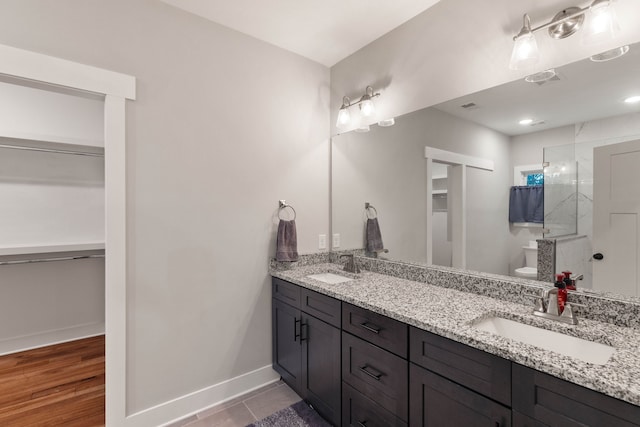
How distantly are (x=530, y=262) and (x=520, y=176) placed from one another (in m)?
0.45

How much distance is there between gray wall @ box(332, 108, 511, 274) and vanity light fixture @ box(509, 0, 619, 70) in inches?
15.3

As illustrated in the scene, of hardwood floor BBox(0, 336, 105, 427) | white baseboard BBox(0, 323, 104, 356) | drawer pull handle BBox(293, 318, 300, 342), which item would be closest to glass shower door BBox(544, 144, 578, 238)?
drawer pull handle BBox(293, 318, 300, 342)

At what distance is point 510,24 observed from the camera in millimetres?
1551

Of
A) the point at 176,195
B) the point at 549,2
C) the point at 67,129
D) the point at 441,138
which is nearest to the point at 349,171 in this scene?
the point at 441,138

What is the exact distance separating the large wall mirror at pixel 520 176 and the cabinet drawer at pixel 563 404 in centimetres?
69

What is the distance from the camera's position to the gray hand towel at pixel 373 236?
91.1 inches

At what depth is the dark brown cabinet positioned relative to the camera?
1.77 meters

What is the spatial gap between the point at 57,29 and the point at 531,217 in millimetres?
2688

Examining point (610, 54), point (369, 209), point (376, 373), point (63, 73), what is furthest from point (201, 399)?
point (610, 54)

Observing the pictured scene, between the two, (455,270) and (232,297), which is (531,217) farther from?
(232,297)

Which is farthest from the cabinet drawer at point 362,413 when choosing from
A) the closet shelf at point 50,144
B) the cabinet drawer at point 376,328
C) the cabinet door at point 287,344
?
the closet shelf at point 50,144

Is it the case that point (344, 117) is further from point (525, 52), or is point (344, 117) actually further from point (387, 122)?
point (525, 52)

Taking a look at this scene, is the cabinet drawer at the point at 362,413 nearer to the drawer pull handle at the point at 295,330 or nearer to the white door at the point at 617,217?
the drawer pull handle at the point at 295,330

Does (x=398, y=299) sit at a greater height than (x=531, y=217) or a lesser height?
lesser
